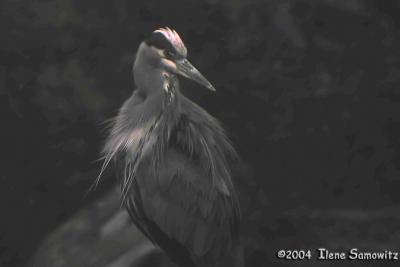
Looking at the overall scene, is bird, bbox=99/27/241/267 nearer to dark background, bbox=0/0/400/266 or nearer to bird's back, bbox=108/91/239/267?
bird's back, bbox=108/91/239/267

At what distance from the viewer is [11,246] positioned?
3.74m

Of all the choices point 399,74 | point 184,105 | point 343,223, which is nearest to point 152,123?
point 184,105

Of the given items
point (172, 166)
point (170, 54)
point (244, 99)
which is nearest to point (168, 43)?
point (170, 54)

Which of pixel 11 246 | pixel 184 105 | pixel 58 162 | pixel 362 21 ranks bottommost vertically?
pixel 11 246

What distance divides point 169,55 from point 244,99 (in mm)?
1032

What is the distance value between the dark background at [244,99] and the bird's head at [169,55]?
955 mm

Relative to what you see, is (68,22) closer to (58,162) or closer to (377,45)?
(58,162)

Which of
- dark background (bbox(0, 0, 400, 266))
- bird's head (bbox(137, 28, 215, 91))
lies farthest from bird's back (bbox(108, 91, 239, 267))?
dark background (bbox(0, 0, 400, 266))

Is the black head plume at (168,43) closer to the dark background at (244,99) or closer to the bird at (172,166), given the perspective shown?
the bird at (172,166)

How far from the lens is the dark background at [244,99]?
365cm

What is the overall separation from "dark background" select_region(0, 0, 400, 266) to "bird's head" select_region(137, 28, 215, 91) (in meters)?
0.96

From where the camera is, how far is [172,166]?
2832 mm

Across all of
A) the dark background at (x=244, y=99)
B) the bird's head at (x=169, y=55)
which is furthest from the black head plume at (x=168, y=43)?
the dark background at (x=244, y=99)

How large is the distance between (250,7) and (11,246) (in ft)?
5.83
